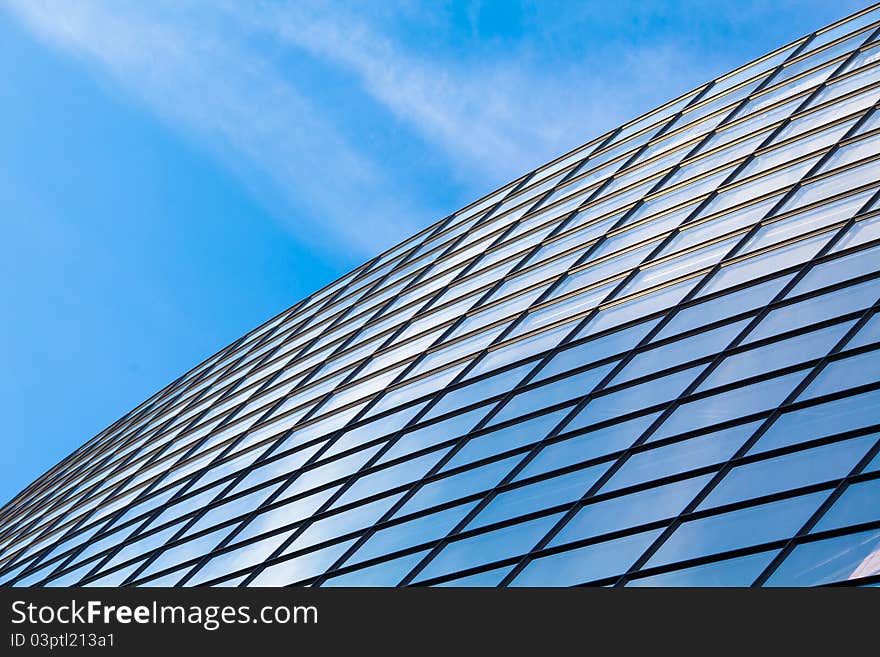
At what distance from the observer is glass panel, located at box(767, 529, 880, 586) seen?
45.6 ft

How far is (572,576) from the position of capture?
1742 centimetres

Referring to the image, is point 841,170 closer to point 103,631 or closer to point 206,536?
point 206,536

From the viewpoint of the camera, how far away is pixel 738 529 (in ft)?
52.0

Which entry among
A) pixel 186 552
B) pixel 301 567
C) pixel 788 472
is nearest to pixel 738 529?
pixel 788 472

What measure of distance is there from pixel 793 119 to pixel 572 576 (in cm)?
1943

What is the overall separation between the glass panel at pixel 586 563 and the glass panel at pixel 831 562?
2.68m

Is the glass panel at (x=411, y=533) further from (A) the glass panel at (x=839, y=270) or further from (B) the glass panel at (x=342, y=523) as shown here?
(A) the glass panel at (x=839, y=270)

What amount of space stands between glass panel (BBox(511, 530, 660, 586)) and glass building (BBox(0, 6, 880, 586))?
0.05 meters

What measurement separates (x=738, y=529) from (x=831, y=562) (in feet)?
6.03

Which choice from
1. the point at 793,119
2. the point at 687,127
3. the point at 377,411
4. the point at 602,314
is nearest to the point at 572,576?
the point at 602,314

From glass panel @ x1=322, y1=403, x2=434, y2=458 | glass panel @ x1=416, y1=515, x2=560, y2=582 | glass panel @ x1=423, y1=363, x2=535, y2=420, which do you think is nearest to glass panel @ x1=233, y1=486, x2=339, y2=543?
glass panel @ x1=322, y1=403, x2=434, y2=458

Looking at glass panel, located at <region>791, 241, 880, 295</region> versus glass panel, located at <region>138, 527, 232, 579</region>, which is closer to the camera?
glass panel, located at <region>791, 241, 880, 295</region>

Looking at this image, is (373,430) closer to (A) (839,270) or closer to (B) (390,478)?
(B) (390,478)

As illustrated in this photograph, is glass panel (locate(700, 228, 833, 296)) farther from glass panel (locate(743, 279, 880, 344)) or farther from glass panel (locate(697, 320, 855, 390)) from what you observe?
glass panel (locate(697, 320, 855, 390))
